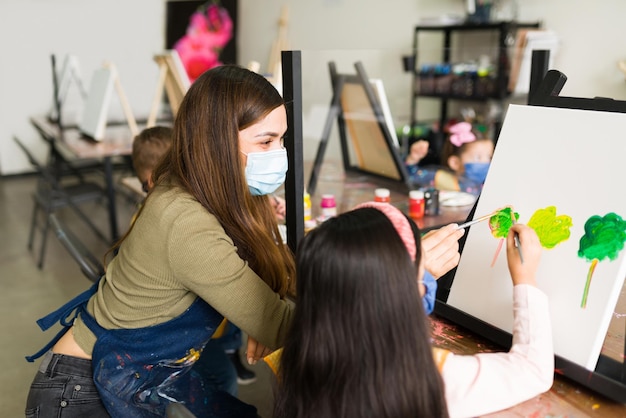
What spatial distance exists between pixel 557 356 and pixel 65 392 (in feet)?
3.19

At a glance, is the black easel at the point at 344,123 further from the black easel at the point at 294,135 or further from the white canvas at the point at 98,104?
the white canvas at the point at 98,104

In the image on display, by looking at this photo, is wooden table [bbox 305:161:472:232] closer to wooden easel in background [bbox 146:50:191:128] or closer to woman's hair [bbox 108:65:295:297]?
woman's hair [bbox 108:65:295:297]

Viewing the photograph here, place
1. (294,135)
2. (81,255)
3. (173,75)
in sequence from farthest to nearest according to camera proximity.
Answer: (173,75)
(81,255)
(294,135)

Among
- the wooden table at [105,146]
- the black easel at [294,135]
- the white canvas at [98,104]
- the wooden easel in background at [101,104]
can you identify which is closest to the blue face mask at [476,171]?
the black easel at [294,135]

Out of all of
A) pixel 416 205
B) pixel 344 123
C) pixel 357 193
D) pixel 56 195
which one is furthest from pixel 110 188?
pixel 416 205

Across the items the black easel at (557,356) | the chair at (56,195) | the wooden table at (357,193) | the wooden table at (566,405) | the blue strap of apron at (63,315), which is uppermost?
the black easel at (557,356)

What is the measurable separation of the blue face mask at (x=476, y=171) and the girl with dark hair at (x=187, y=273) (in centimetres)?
130

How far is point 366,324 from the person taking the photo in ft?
2.82

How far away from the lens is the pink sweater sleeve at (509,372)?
0.90m

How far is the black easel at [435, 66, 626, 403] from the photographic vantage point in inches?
37.1

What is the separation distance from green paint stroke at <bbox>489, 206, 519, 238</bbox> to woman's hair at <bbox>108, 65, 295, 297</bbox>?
0.50m

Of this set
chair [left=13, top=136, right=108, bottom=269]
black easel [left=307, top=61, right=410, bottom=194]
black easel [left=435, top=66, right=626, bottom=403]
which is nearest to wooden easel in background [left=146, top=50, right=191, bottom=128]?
chair [left=13, top=136, right=108, bottom=269]

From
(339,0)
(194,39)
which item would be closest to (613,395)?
(339,0)

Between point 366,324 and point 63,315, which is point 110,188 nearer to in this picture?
point 63,315
